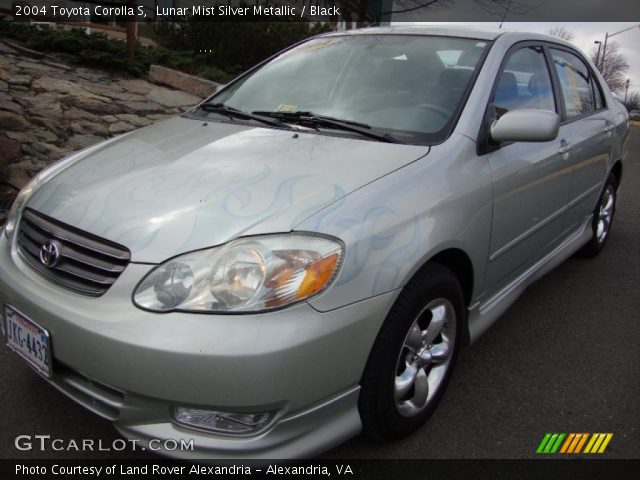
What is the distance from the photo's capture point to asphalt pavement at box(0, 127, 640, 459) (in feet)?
6.98

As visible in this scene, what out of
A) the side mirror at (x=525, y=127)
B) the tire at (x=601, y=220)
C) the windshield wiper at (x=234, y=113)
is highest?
the side mirror at (x=525, y=127)

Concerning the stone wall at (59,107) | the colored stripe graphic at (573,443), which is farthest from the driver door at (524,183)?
the stone wall at (59,107)

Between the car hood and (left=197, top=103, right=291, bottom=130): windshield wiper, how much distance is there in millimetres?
98

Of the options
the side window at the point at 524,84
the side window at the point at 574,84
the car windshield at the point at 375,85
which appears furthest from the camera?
the side window at the point at 574,84

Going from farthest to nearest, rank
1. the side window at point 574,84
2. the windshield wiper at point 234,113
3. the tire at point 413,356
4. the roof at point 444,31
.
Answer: the side window at point 574,84 → the roof at point 444,31 → the windshield wiper at point 234,113 → the tire at point 413,356

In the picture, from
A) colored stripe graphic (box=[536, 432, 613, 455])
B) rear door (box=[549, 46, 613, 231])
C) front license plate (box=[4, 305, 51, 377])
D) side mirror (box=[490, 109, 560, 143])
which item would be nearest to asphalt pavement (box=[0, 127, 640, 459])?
colored stripe graphic (box=[536, 432, 613, 455])

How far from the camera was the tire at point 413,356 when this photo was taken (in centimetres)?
187

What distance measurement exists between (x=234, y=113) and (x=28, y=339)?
144cm

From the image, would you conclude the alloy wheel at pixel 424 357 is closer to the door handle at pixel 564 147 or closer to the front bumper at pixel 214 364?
the front bumper at pixel 214 364

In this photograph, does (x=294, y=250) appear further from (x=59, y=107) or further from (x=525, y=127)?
(x=59, y=107)

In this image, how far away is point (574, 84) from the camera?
3.57 meters

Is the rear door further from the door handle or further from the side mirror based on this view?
the side mirror

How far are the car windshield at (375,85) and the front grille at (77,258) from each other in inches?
44.0

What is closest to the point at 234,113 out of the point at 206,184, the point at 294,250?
the point at 206,184
